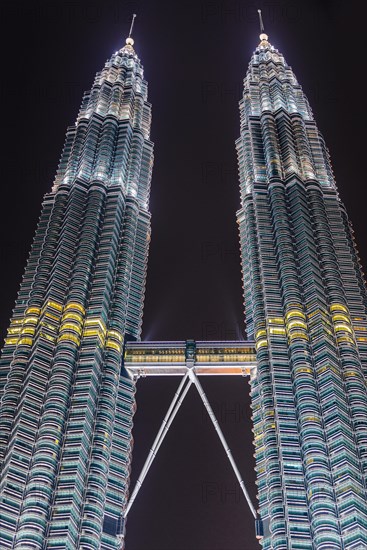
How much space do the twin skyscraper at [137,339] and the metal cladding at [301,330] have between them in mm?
216

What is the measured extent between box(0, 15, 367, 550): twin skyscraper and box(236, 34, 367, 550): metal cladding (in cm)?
22

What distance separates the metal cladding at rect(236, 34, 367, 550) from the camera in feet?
287

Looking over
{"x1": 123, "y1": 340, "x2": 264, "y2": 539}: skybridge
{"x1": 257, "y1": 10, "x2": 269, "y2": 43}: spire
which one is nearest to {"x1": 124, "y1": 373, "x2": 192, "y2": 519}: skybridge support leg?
{"x1": 123, "y1": 340, "x2": 264, "y2": 539}: skybridge

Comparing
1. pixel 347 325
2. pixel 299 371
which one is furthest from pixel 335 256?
pixel 299 371

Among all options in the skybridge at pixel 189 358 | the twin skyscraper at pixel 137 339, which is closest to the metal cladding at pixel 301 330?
the twin skyscraper at pixel 137 339

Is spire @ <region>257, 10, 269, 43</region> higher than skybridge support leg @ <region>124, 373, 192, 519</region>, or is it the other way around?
spire @ <region>257, 10, 269, 43</region>

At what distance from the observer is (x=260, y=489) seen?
307 feet

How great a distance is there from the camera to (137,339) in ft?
380

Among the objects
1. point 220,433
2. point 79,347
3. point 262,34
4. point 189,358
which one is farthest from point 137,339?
point 262,34

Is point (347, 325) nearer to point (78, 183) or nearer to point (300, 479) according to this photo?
point (300, 479)

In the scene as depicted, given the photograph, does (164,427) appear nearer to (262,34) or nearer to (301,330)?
(301,330)

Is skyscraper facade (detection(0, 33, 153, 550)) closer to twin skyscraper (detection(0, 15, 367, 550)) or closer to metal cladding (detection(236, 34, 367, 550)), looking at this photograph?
twin skyscraper (detection(0, 15, 367, 550))

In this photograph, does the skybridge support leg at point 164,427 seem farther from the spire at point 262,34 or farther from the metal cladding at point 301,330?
the spire at point 262,34

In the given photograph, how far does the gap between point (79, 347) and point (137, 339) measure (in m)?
11.8
